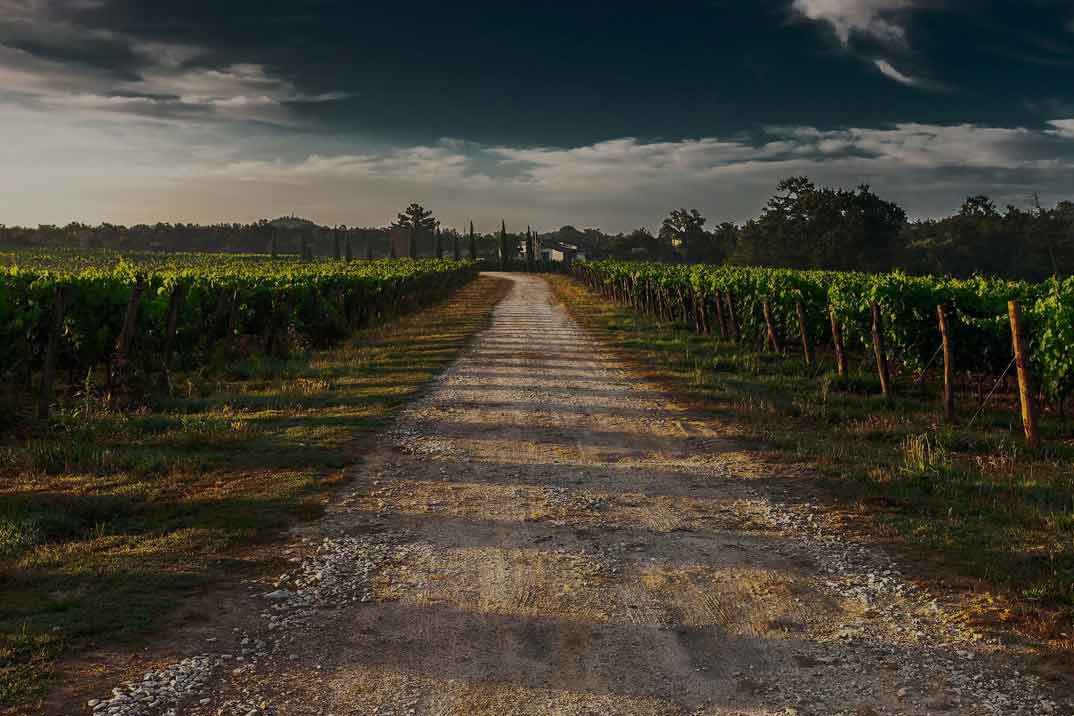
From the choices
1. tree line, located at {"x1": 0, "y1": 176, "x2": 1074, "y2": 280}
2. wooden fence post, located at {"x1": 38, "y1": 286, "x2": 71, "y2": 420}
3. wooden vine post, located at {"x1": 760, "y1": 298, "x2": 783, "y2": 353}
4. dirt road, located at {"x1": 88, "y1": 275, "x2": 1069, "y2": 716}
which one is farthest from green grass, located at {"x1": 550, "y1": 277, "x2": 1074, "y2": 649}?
tree line, located at {"x1": 0, "y1": 176, "x2": 1074, "y2": 280}

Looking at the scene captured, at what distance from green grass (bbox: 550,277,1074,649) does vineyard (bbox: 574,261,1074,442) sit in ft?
2.20

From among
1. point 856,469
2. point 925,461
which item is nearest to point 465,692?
point 856,469

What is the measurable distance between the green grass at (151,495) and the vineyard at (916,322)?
30.2ft

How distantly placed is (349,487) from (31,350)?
858cm

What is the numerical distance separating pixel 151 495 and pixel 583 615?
5033 mm

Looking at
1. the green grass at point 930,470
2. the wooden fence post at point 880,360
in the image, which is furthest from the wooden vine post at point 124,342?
the wooden fence post at point 880,360

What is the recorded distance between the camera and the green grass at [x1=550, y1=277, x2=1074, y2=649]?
603 cm

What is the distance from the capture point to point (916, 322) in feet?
52.0

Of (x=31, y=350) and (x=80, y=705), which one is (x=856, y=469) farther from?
(x=31, y=350)

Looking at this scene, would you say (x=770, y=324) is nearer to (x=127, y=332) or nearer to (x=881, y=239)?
(x=127, y=332)

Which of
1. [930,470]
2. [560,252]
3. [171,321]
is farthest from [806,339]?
[560,252]

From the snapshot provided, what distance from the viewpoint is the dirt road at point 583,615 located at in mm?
4297

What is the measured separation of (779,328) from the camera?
21500 mm

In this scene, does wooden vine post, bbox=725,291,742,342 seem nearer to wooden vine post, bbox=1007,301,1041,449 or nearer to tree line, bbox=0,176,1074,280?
wooden vine post, bbox=1007,301,1041,449
